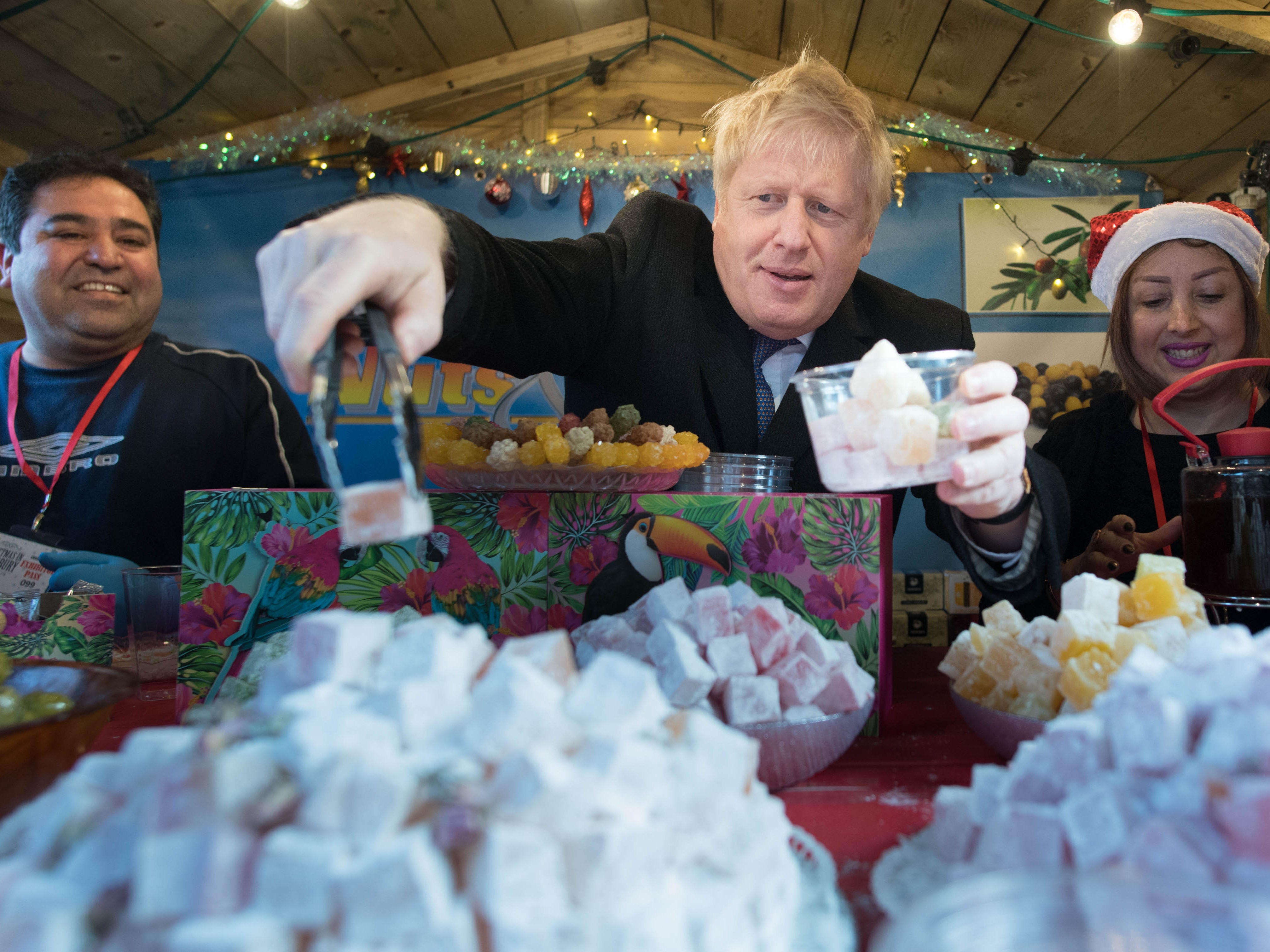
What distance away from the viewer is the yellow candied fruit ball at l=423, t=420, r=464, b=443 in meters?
1.08

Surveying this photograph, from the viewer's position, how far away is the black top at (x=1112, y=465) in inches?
76.9

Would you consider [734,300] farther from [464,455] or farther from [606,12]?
[606,12]

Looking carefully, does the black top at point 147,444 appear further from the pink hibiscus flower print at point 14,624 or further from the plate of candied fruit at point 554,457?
the plate of candied fruit at point 554,457

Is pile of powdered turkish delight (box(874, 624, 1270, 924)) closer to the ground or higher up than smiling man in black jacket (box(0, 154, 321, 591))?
closer to the ground

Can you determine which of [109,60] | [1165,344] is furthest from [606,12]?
[1165,344]

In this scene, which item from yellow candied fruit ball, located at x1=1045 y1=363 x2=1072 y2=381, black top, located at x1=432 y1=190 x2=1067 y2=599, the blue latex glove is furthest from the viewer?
yellow candied fruit ball, located at x1=1045 y1=363 x2=1072 y2=381

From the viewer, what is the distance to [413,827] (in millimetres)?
450

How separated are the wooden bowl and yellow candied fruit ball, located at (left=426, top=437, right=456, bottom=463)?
0.42m

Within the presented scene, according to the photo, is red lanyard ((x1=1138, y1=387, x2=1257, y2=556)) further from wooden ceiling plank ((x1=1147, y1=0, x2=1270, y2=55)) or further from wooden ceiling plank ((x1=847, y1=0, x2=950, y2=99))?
wooden ceiling plank ((x1=847, y1=0, x2=950, y2=99))

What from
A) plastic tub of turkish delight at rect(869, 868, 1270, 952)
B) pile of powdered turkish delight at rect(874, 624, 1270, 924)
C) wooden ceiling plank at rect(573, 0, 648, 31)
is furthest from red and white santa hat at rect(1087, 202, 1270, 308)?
wooden ceiling plank at rect(573, 0, 648, 31)

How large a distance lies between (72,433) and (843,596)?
2398 millimetres

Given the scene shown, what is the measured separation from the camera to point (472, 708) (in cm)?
52

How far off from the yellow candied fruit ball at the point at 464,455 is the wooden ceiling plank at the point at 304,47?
2647 millimetres

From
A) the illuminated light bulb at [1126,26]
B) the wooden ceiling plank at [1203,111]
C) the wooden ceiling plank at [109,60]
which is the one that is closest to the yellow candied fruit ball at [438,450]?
the illuminated light bulb at [1126,26]
